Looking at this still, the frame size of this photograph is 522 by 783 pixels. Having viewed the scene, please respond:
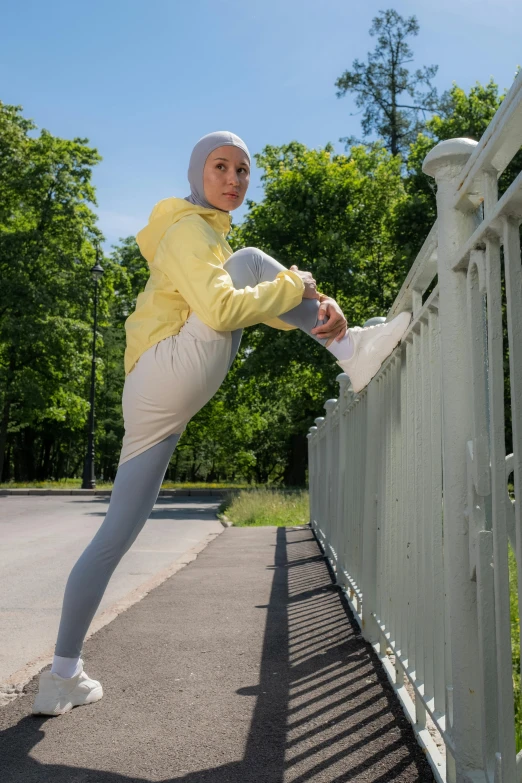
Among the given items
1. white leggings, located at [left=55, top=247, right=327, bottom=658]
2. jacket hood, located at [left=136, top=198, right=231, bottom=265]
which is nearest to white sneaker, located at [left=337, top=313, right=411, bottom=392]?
white leggings, located at [left=55, top=247, right=327, bottom=658]

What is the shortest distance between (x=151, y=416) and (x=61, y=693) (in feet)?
3.36

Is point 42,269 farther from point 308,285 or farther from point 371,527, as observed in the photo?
point 308,285

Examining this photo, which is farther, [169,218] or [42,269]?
[42,269]

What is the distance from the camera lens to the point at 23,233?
111 feet

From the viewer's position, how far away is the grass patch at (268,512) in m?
15.5

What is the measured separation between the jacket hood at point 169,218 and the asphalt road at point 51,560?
6.04 ft

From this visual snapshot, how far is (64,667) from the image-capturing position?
297 centimetres

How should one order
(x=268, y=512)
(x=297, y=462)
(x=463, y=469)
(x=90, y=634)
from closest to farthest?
1. (x=463, y=469)
2. (x=90, y=634)
3. (x=268, y=512)
4. (x=297, y=462)

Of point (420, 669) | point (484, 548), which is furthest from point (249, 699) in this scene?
point (484, 548)

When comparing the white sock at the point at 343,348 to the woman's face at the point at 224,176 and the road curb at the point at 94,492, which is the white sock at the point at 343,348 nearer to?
the woman's face at the point at 224,176

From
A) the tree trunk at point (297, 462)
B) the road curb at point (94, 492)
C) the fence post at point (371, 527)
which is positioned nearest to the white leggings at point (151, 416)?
the fence post at point (371, 527)

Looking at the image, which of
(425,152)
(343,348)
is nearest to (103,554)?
(343,348)

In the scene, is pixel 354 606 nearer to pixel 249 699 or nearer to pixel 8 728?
pixel 249 699

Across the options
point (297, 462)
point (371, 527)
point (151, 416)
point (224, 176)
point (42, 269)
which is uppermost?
point (42, 269)
